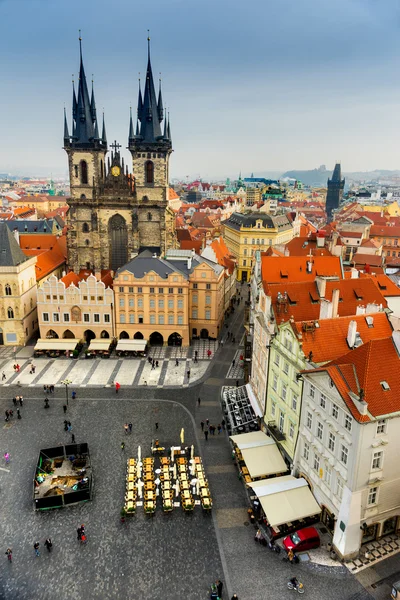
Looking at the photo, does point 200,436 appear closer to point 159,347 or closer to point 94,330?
point 159,347

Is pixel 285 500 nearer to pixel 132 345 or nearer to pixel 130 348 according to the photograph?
pixel 130 348

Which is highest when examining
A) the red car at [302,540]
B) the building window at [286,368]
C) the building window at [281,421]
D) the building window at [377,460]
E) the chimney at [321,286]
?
the chimney at [321,286]

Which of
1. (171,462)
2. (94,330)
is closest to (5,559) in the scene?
(171,462)

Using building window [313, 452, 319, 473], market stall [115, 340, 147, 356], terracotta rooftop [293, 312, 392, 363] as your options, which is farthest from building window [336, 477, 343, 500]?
market stall [115, 340, 147, 356]

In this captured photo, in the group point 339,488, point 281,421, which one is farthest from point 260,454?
point 339,488

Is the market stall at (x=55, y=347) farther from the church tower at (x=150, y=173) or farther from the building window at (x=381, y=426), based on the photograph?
the building window at (x=381, y=426)

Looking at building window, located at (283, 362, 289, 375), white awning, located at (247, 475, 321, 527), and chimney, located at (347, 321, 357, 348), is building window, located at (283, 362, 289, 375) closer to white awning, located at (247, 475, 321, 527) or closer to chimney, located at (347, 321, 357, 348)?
chimney, located at (347, 321, 357, 348)

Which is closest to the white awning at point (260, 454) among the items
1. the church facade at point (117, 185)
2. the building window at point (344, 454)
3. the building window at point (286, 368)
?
the building window at point (286, 368)
